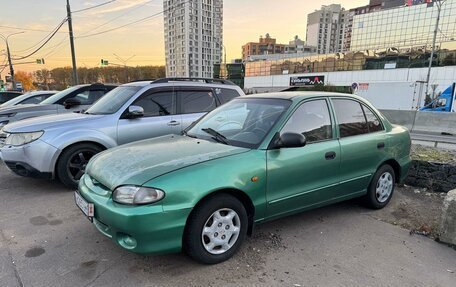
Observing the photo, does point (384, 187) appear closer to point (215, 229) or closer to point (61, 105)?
point (215, 229)

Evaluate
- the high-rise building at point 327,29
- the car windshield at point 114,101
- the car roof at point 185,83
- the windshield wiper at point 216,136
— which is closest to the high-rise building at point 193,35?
the car roof at point 185,83

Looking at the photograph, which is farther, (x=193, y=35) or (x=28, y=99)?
(x=193, y=35)

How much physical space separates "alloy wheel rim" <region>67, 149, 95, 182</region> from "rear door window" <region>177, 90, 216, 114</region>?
180 centimetres

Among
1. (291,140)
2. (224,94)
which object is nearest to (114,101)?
(224,94)

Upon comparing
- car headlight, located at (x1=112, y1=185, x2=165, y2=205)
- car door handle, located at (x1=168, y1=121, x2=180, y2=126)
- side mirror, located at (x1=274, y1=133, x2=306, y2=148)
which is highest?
side mirror, located at (x1=274, y1=133, x2=306, y2=148)

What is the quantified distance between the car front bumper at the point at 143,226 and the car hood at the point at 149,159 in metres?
0.22

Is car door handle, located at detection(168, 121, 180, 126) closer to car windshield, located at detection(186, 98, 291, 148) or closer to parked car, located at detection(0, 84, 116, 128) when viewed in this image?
car windshield, located at detection(186, 98, 291, 148)

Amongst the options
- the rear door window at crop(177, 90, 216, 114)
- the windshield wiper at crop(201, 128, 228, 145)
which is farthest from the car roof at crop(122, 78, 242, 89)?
the windshield wiper at crop(201, 128, 228, 145)

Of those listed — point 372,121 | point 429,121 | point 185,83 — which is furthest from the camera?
point 429,121

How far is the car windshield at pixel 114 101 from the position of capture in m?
5.56

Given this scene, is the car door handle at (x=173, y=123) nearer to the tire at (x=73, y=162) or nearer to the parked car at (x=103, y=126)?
the parked car at (x=103, y=126)

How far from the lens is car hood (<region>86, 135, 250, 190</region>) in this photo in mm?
2867

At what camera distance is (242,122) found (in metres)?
3.88

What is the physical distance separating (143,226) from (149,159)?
0.71 m
